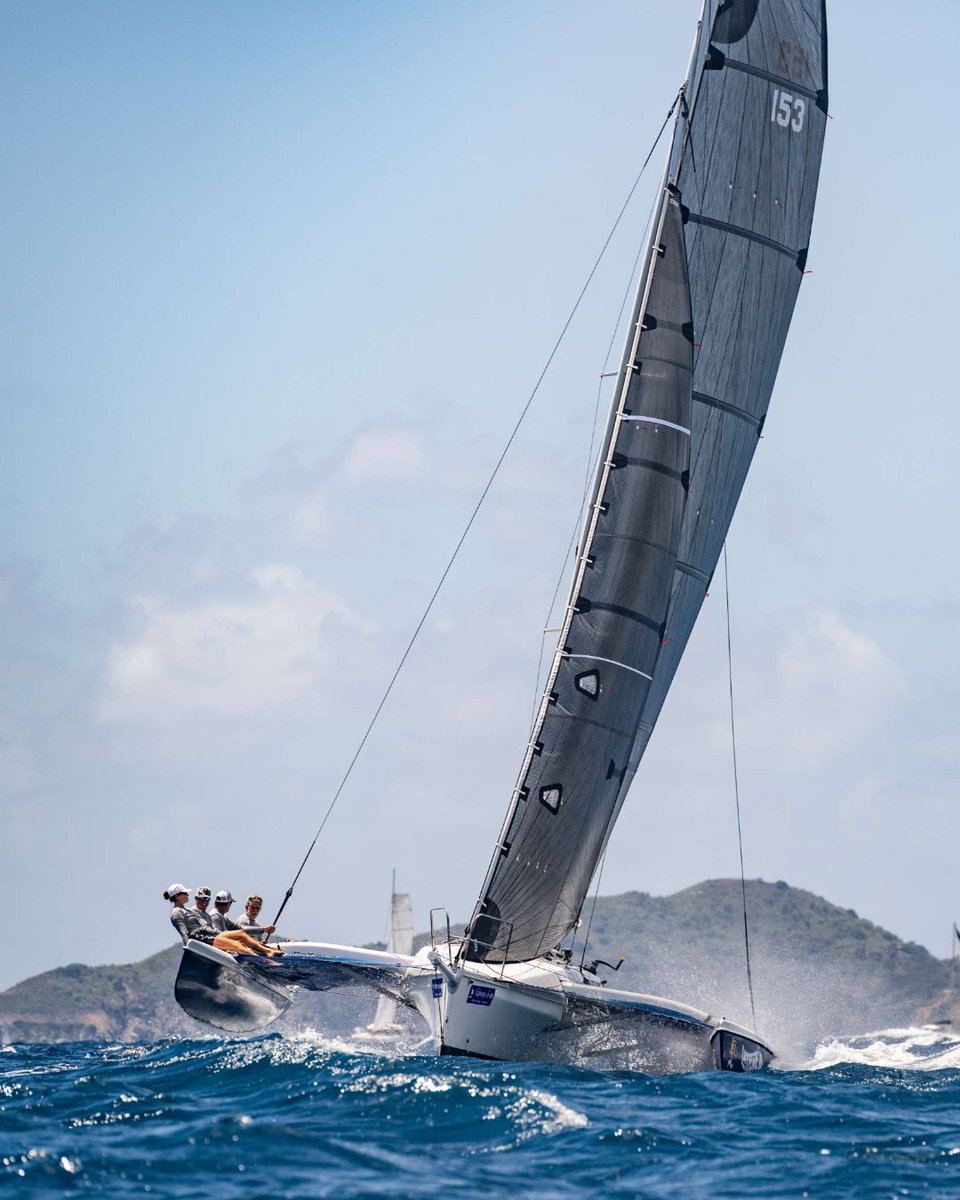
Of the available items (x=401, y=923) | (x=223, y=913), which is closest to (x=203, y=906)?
(x=223, y=913)

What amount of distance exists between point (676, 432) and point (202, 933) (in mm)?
9624

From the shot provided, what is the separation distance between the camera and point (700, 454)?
24781 millimetres

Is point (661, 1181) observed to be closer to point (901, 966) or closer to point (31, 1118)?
point (31, 1118)

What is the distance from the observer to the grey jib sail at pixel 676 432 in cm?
2159

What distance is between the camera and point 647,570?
21.9 m

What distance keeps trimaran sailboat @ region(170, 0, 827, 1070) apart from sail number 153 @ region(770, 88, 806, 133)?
0.03m

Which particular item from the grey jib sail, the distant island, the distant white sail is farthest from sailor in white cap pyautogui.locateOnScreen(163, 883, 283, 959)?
the distant island

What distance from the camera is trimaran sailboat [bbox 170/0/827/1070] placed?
19.9 metres

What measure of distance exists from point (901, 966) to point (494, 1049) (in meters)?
178

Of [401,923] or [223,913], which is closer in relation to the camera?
[223,913]

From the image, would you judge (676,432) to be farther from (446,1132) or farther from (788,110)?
(446,1132)

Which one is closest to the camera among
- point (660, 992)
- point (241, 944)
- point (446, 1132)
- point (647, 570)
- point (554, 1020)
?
point (446, 1132)

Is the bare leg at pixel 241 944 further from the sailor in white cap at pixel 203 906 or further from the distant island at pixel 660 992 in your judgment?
the distant island at pixel 660 992

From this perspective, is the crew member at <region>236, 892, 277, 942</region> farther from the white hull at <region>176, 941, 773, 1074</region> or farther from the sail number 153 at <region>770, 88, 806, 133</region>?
the sail number 153 at <region>770, 88, 806, 133</region>
